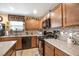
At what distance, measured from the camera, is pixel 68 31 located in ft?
6.98

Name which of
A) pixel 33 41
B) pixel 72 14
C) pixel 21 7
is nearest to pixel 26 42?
pixel 33 41

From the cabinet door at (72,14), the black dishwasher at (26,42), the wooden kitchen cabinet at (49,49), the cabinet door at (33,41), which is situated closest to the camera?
the cabinet door at (72,14)

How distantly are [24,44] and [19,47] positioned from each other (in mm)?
266

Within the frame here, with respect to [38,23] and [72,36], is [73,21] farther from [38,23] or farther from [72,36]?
[38,23]

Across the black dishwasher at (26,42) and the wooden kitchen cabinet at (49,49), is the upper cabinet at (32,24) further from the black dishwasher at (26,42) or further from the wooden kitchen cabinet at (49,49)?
the wooden kitchen cabinet at (49,49)

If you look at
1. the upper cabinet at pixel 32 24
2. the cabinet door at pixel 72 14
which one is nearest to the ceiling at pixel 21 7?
the cabinet door at pixel 72 14

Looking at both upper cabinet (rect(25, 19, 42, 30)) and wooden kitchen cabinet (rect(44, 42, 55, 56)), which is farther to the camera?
upper cabinet (rect(25, 19, 42, 30))

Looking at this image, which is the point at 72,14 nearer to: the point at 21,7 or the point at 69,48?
the point at 69,48

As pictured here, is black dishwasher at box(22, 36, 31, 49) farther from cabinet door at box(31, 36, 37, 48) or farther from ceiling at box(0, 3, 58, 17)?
ceiling at box(0, 3, 58, 17)

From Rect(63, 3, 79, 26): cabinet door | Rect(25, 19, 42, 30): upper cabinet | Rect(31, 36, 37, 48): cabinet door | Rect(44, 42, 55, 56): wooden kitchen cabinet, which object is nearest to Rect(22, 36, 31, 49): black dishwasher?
Rect(31, 36, 37, 48): cabinet door

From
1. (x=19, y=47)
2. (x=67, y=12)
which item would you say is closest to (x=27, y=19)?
(x=19, y=47)

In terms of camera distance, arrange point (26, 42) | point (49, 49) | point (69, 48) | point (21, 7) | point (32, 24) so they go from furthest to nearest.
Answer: point (32, 24)
point (26, 42)
point (21, 7)
point (49, 49)
point (69, 48)

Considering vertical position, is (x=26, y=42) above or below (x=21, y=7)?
below

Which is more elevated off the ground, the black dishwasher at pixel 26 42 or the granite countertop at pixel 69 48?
the granite countertop at pixel 69 48
